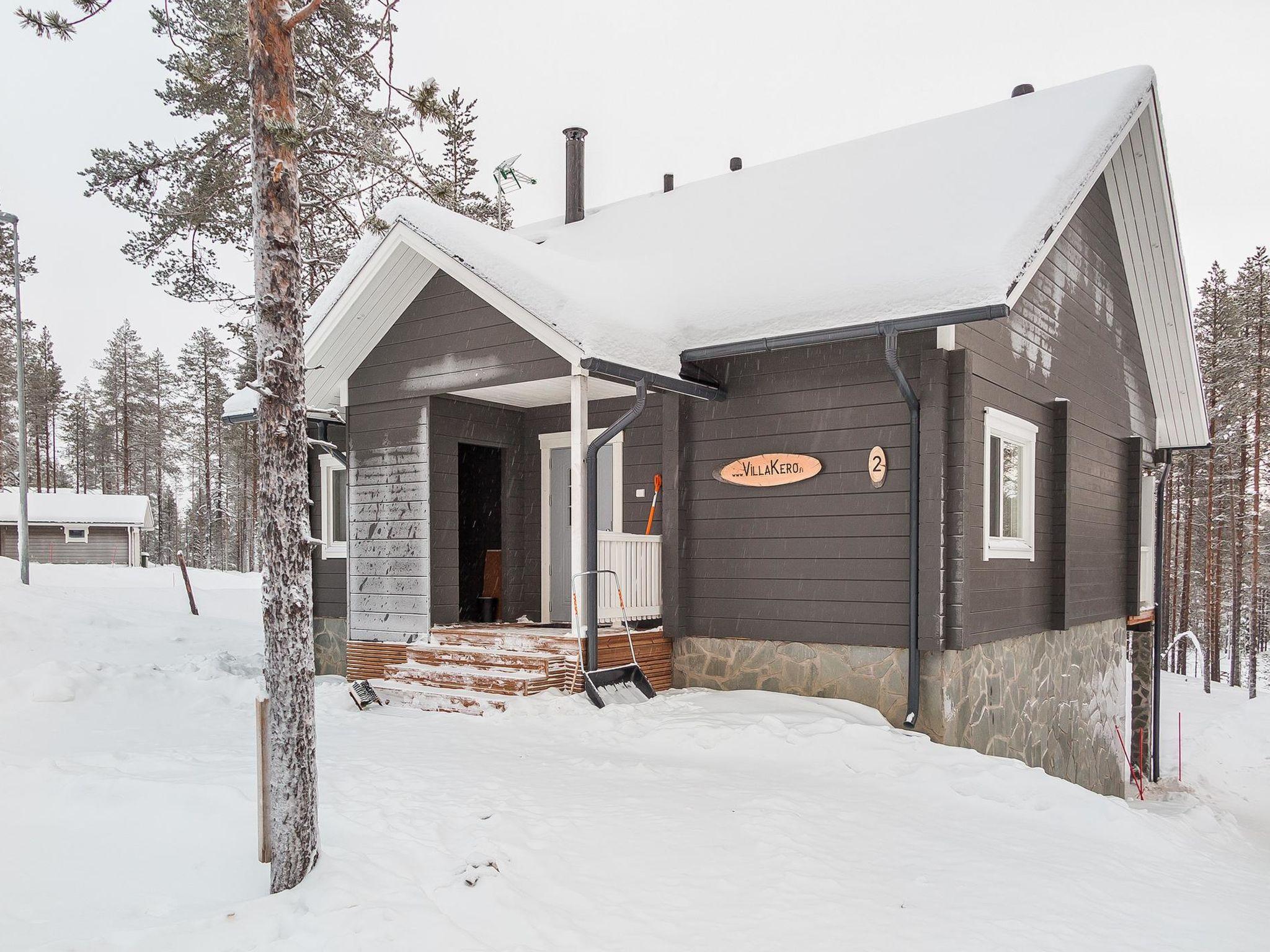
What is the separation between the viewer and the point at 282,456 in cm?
348

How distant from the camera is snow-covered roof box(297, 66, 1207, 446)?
6648mm

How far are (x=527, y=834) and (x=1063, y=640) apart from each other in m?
7.08

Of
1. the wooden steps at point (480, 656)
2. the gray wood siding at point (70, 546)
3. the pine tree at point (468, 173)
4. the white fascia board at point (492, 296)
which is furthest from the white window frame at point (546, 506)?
the gray wood siding at point (70, 546)

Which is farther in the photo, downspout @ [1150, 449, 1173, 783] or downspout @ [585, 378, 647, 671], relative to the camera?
downspout @ [1150, 449, 1173, 783]

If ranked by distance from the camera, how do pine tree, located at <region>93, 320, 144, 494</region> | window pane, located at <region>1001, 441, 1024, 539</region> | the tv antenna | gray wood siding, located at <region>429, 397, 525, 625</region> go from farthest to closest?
pine tree, located at <region>93, 320, 144, 494</region> → the tv antenna → gray wood siding, located at <region>429, 397, 525, 625</region> → window pane, located at <region>1001, 441, 1024, 539</region>

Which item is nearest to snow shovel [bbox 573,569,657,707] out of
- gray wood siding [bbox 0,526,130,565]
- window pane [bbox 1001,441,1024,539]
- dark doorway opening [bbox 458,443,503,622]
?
dark doorway opening [bbox 458,443,503,622]

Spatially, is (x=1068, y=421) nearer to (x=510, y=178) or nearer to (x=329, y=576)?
(x=510, y=178)

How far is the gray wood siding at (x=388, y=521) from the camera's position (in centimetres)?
842

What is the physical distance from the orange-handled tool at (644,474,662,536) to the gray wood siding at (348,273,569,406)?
61.8 inches

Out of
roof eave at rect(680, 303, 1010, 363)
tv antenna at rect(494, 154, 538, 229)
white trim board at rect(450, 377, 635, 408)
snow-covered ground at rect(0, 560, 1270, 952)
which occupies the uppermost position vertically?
tv antenna at rect(494, 154, 538, 229)

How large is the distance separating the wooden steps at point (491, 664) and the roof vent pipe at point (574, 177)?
5880 millimetres

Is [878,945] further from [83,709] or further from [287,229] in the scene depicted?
[83,709]

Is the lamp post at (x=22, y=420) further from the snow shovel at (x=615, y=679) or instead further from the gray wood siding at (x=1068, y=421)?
the gray wood siding at (x=1068, y=421)

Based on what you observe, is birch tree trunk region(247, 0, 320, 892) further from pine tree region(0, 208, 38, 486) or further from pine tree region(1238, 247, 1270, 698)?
pine tree region(1238, 247, 1270, 698)
